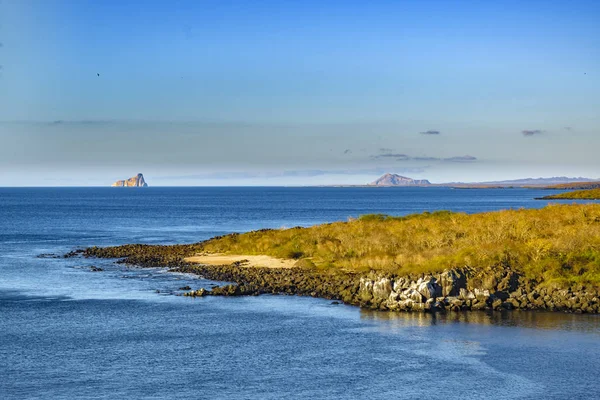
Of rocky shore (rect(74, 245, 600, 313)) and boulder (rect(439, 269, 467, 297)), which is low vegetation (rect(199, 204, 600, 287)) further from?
boulder (rect(439, 269, 467, 297))

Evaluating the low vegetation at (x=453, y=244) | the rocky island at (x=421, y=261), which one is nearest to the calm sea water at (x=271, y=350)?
the rocky island at (x=421, y=261)

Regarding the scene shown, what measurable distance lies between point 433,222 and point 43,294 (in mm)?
34295

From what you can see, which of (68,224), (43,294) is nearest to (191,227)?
(68,224)

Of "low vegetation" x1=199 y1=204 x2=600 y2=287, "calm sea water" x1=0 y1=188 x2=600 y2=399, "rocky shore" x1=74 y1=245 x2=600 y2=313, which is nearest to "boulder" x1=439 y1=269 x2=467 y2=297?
"rocky shore" x1=74 y1=245 x2=600 y2=313

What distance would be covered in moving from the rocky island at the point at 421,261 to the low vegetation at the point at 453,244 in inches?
3.3

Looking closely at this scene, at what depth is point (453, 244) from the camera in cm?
5509

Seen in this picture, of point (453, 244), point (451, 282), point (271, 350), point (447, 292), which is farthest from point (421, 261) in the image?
point (271, 350)

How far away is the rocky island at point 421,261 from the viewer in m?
41.5

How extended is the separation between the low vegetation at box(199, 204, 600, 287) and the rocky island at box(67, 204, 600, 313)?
0.08 meters

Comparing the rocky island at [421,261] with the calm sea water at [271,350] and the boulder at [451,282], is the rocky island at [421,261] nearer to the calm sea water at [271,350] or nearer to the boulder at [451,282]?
the boulder at [451,282]

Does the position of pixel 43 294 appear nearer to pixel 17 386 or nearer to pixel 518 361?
pixel 17 386

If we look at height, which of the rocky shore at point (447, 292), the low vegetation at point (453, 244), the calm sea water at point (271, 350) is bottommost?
the calm sea water at point (271, 350)

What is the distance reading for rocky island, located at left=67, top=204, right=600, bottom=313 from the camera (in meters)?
41.5

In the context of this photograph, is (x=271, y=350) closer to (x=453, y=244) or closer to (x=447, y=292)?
(x=447, y=292)
